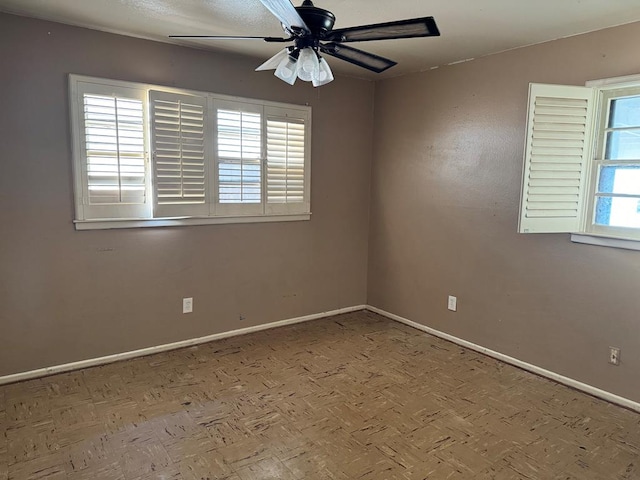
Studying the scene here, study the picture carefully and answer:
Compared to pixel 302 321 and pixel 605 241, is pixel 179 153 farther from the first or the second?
pixel 605 241

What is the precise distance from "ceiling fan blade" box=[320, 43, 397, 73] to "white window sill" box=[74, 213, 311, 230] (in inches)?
74.1

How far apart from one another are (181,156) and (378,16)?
69.4 inches

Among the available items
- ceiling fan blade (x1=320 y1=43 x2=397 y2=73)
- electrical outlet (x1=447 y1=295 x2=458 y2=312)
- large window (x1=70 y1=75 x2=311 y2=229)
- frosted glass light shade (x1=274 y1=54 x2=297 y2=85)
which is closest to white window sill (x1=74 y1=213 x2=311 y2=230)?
large window (x1=70 y1=75 x2=311 y2=229)

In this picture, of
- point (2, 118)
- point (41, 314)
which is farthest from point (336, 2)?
point (41, 314)

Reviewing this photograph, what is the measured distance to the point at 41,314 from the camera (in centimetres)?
306

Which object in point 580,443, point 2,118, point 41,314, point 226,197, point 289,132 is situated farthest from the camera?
point 289,132

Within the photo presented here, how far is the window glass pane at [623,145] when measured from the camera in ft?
9.10

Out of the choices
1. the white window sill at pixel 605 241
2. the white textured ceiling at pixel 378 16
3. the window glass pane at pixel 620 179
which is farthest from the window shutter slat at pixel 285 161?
the window glass pane at pixel 620 179

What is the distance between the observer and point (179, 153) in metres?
3.42

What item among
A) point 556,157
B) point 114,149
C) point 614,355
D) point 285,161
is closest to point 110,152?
point 114,149

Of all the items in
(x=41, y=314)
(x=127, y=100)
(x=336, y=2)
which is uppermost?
(x=336, y=2)

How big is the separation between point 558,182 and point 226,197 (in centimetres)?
252

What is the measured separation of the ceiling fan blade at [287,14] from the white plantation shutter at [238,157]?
1.81 meters

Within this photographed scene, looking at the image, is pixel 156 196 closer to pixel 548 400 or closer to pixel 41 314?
pixel 41 314
